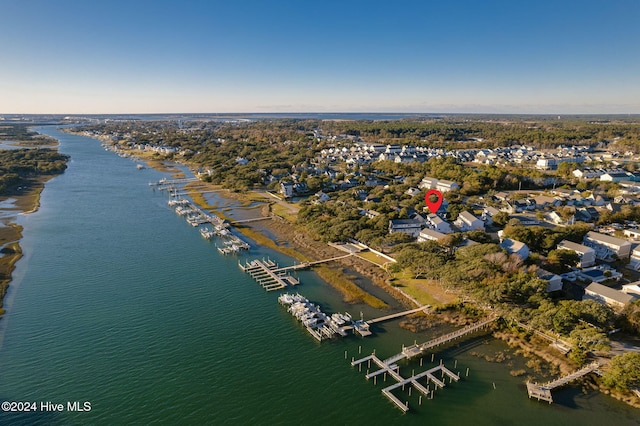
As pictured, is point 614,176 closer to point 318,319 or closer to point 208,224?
point 318,319

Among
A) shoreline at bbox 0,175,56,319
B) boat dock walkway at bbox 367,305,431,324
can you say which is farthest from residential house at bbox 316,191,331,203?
shoreline at bbox 0,175,56,319

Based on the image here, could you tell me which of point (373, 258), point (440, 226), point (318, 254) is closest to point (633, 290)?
point (440, 226)

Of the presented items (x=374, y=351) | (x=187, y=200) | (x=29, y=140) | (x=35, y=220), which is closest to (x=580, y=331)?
(x=374, y=351)

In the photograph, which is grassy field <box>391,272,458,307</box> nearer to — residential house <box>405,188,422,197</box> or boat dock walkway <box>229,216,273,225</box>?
boat dock walkway <box>229,216,273,225</box>

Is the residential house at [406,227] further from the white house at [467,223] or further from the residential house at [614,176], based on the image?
the residential house at [614,176]

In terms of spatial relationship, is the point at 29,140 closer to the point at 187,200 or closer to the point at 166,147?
the point at 166,147
